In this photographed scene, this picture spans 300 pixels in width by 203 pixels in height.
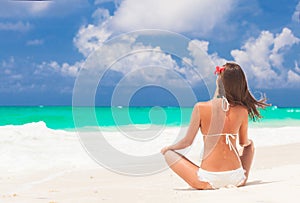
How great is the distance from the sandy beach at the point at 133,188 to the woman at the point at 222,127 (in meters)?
0.19

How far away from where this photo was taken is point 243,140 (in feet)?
16.2

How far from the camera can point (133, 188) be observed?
5.54m

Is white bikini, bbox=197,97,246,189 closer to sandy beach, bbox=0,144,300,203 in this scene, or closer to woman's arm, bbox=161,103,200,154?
sandy beach, bbox=0,144,300,203

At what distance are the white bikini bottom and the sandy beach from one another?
0.49 feet

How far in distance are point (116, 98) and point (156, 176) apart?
2615mm

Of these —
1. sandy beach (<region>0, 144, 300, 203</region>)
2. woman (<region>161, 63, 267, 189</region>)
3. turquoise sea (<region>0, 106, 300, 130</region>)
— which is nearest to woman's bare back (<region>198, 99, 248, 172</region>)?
woman (<region>161, 63, 267, 189</region>)

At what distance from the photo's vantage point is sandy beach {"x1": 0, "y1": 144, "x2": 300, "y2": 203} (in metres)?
4.17

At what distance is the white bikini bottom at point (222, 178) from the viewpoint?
4.69 meters

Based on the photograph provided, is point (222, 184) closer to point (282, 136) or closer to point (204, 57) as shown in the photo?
point (204, 57)

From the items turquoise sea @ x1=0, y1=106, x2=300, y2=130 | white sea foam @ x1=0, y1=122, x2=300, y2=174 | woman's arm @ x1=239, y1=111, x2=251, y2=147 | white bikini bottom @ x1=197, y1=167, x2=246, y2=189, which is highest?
turquoise sea @ x1=0, y1=106, x2=300, y2=130

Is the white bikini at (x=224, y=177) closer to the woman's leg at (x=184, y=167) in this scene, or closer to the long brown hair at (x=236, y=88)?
the woman's leg at (x=184, y=167)

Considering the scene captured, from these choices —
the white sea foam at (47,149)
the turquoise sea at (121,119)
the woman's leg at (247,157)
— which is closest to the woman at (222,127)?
the woman's leg at (247,157)

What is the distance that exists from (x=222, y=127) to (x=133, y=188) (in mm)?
1613

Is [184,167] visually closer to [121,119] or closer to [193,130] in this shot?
[193,130]
